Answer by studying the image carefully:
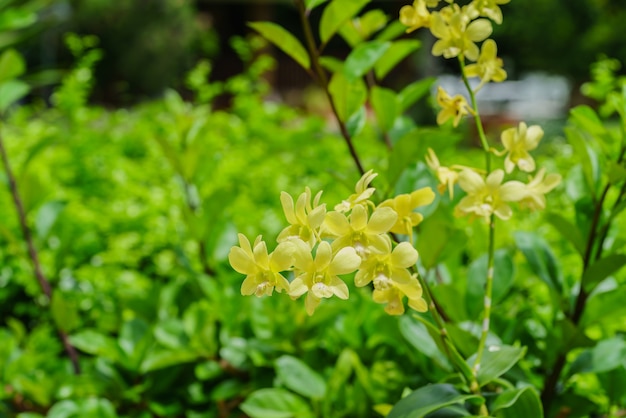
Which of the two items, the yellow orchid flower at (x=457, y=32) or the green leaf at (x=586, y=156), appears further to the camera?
the green leaf at (x=586, y=156)

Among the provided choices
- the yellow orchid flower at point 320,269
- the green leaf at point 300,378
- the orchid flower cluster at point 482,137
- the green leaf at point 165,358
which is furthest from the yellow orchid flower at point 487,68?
the green leaf at point 165,358

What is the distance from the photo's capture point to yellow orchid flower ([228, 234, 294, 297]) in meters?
0.65

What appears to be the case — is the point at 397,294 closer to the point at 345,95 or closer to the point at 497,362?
the point at 497,362

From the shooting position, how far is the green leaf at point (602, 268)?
921 mm

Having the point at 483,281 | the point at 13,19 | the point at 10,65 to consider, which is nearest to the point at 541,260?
the point at 483,281

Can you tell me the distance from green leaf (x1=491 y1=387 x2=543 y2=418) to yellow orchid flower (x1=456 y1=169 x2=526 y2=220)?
0.58ft

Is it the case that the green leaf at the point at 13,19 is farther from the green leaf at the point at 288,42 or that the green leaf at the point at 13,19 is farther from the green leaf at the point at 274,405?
the green leaf at the point at 274,405

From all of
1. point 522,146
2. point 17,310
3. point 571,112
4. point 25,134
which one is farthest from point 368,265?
point 25,134

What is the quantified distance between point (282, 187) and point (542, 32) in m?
12.4

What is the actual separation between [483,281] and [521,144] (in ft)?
0.93

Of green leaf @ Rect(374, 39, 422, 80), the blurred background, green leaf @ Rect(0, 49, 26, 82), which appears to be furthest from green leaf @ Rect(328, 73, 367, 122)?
the blurred background

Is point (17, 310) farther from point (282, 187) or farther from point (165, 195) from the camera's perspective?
point (282, 187)

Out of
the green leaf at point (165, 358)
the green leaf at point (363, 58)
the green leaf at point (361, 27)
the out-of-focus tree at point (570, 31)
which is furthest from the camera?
the out-of-focus tree at point (570, 31)

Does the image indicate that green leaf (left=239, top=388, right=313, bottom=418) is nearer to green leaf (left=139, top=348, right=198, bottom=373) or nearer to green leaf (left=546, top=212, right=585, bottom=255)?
green leaf (left=139, top=348, right=198, bottom=373)
